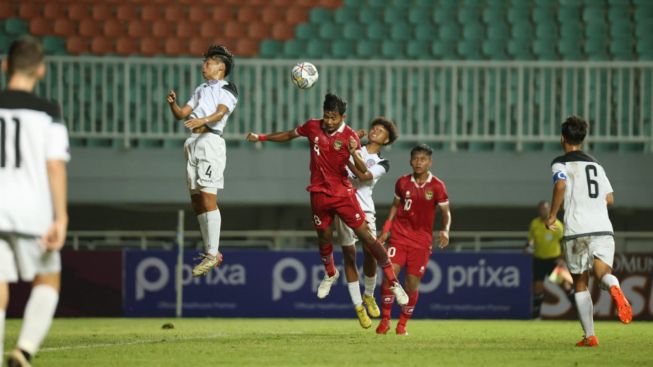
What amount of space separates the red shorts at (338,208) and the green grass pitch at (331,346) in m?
1.12

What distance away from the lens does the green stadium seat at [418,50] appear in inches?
818

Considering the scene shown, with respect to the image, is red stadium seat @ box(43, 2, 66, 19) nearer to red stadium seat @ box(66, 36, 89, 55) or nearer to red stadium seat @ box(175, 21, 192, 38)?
red stadium seat @ box(66, 36, 89, 55)

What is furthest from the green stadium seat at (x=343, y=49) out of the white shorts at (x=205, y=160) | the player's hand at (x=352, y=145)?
the white shorts at (x=205, y=160)

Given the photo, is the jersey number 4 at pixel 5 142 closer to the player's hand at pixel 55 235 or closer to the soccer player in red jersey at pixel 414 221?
the player's hand at pixel 55 235

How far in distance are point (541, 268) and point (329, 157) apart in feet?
26.4

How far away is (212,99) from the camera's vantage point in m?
11.9

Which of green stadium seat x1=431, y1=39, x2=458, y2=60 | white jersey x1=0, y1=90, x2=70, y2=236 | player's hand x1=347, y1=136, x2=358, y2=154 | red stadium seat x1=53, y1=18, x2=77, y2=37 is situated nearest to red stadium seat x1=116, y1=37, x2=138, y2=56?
red stadium seat x1=53, y1=18, x2=77, y2=37

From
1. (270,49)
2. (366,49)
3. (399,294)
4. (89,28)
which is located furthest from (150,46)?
(399,294)

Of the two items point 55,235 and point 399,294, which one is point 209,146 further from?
point 55,235

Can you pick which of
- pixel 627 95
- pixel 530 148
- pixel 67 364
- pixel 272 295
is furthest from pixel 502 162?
pixel 67 364

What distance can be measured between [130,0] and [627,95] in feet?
26.3

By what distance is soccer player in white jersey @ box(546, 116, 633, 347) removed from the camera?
10.4 metres

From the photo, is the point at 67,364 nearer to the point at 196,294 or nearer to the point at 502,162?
the point at 196,294

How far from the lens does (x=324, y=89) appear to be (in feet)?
64.7
